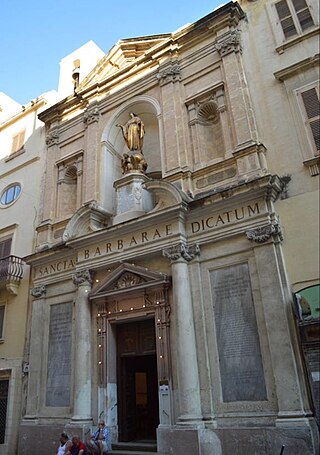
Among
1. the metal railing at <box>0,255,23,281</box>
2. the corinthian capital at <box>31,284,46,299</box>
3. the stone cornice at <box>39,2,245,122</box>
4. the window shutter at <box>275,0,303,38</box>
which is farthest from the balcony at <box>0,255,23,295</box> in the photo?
the window shutter at <box>275,0,303,38</box>

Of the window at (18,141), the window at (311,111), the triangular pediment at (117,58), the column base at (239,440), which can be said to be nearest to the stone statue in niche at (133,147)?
the triangular pediment at (117,58)

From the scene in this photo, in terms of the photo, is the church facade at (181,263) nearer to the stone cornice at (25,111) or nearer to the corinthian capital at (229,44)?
the corinthian capital at (229,44)

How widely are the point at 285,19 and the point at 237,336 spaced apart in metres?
9.04

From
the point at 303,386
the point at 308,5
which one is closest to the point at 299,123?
the point at 308,5

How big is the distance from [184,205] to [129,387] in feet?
17.3

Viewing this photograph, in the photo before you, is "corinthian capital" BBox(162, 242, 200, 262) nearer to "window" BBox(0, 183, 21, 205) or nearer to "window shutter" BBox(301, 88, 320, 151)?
"window shutter" BBox(301, 88, 320, 151)

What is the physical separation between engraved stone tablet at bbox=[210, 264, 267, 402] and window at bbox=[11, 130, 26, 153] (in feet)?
37.8

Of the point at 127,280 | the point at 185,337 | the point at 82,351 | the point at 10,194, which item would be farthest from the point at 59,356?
the point at 10,194

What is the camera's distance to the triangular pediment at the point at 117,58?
15453mm

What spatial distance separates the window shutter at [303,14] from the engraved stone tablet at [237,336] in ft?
23.3

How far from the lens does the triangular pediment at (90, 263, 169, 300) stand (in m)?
10.3

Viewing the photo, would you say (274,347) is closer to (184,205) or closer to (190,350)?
(190,350)

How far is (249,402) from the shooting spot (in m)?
8.40

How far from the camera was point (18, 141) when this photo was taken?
1748 centimetres
